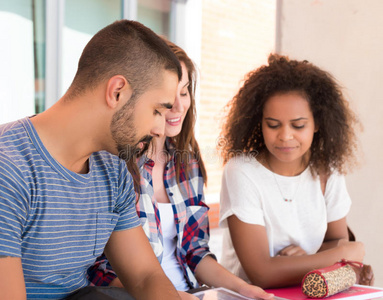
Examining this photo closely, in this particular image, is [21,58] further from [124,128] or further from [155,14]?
[124,128]

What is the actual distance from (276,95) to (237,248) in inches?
30.3

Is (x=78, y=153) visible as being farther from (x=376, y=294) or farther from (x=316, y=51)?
(x=316, y=51)

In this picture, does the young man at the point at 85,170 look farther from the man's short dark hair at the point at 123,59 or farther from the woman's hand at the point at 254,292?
the woman's hand at the point at 254,292

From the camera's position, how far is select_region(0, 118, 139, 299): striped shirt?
120 cm

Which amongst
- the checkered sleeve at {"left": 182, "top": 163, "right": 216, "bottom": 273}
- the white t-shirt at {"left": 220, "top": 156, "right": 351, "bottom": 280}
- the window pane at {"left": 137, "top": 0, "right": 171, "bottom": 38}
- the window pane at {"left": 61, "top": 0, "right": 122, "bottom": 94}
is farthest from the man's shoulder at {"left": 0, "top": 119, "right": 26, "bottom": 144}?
the window pane at {"left": 137, "top": 0, "right": 171, "bottom": 38}

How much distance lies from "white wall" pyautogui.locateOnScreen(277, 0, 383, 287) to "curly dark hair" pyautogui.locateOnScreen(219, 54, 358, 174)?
2.06ft

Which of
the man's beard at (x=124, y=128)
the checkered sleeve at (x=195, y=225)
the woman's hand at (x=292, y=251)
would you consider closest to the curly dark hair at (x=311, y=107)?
the checkered sleeve at (x=195, y=225)

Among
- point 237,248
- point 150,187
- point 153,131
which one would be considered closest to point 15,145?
point 153,131

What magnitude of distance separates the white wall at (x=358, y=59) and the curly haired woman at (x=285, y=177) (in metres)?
0.62

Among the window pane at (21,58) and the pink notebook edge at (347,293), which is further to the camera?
the window pane at (21,58)

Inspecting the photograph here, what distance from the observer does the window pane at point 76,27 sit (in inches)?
152

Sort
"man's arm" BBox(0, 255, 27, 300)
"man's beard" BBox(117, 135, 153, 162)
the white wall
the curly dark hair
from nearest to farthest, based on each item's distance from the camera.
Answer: "man's arm" BBox(0, 255, 27, 300) → "man's beard" BBox(117, 135, 153, 162) → the curly dark hair → the white wall

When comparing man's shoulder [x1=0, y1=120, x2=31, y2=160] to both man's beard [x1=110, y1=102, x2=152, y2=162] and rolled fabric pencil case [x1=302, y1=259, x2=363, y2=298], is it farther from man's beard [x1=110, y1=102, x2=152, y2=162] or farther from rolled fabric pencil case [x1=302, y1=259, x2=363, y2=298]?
rolled fabric pencil case [x1=302, y1=259, x2=363, y2=298]

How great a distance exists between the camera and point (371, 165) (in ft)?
10.1
